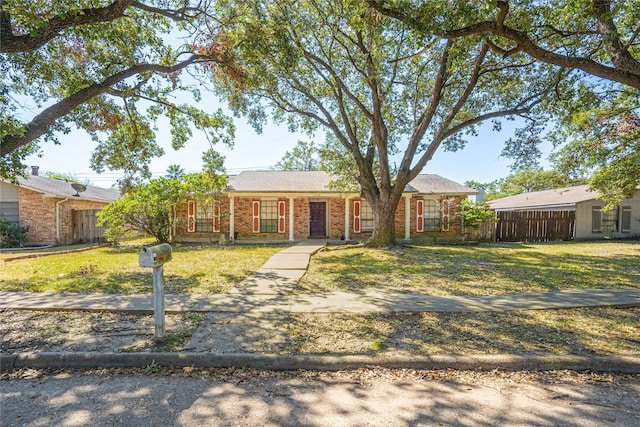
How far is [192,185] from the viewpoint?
1207 cm

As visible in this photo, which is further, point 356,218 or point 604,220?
point 604,220

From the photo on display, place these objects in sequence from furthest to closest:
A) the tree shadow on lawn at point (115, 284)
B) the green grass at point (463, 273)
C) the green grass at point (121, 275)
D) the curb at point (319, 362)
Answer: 1. the green grass at point (463, 273)
2. the green grass at point (121, 275)
3. the tree shadow on lawn at point (115, 284)
4. the curb at point (319, 362)

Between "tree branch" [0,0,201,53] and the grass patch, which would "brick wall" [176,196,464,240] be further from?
the grass patch

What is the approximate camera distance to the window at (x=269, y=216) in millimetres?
15414

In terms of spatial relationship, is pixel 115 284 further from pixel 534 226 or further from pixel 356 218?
pixel 534 226

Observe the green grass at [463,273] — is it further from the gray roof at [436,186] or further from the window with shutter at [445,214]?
Answer: the gray roof at [436,186]

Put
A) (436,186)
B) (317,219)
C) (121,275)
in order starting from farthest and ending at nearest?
(317,219)
(436,186)
(121,275)

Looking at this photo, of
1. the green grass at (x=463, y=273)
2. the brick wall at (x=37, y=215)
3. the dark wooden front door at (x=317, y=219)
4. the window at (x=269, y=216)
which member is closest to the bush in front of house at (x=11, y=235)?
the brick wall at (x=37, y=215)

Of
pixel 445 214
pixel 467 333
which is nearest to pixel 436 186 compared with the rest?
pixel 445 214

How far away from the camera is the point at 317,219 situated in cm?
1603

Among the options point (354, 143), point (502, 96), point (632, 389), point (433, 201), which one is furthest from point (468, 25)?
point (433, 201)

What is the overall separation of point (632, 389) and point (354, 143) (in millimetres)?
9910

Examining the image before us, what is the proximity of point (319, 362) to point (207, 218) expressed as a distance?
1355 cm

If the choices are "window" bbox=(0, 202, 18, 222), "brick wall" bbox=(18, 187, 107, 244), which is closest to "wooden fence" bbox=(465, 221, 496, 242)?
"brick wall" bbox=(18, 187, 107, 244)
